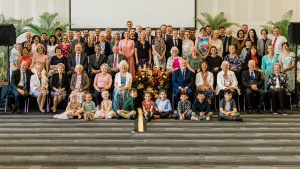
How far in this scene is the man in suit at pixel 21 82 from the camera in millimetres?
Result: 8320

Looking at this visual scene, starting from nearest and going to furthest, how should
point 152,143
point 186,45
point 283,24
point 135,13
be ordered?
point 152,143, point 186,45, point 283,24, point 135,13

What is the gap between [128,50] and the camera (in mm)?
8961

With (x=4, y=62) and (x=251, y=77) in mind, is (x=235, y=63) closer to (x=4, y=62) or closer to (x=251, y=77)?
(x=251, y=77)

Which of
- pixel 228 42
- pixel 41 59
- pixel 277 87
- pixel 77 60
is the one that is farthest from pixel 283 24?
pixel 41 59

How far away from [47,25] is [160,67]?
15.4 ft

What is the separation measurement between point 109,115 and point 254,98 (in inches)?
122

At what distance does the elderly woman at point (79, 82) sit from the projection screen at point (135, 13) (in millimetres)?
4216

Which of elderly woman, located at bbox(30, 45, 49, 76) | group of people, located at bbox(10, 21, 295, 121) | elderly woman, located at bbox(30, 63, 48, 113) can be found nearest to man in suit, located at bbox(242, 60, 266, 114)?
group of people, located at bbox(10, 21, 295, 121)

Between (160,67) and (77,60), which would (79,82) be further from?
(160,67)

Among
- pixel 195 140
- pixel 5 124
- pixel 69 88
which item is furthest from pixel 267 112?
A: pixel 5 124

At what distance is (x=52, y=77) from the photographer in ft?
27.8

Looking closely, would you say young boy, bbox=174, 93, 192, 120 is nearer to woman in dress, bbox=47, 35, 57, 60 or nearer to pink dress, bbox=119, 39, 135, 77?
pink dress, bbox=119, 39, 135, 77

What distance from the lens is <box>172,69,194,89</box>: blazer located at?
327 inches

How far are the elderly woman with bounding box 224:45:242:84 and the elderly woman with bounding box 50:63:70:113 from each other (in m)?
3.51
